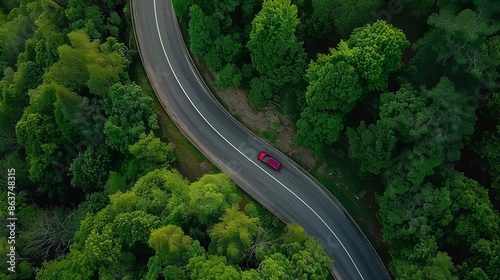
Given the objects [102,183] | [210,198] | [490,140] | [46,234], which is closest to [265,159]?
[210,198]

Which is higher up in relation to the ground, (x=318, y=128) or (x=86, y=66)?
(x=318, y=128)

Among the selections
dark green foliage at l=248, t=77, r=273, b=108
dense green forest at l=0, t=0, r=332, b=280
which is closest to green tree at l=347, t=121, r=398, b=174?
dense green forest at l=0, t=0, r=332, b=280

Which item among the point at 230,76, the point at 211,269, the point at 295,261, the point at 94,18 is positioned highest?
the point at 230,76

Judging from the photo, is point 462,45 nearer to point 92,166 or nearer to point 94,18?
point 92,166

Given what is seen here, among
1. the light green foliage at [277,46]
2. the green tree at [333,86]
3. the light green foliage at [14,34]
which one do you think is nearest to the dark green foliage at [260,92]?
the light green foliage at [277,46]

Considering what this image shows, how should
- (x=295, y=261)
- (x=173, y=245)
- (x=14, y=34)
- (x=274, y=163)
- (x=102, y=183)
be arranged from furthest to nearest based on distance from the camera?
(x=14, y=34) → (x=102, y=183) → (x=274, y=163) → (x=295, y=261) → (x=173, y=245)

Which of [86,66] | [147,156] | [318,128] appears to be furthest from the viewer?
[86,66]

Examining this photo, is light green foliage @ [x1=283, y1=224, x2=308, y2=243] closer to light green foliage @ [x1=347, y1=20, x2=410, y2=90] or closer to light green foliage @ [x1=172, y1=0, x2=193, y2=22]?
light green foliage @ [x1=347, y1=20, x2=410, y2=90]

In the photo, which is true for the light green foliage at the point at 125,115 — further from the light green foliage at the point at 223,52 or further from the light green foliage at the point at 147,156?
the light green foliage at the point at 223,52
